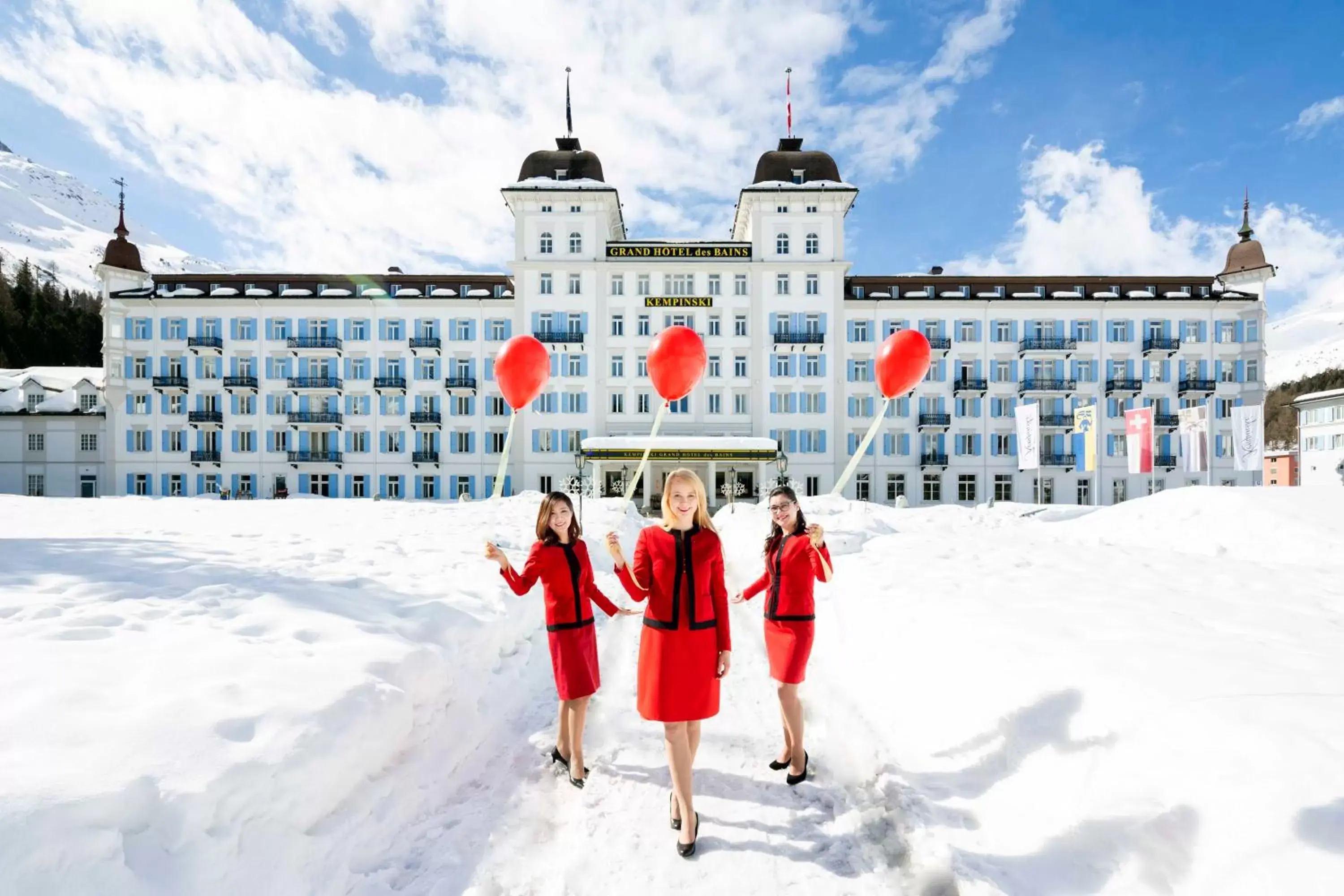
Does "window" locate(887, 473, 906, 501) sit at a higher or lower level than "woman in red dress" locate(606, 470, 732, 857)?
lower

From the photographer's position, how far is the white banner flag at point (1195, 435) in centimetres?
1962

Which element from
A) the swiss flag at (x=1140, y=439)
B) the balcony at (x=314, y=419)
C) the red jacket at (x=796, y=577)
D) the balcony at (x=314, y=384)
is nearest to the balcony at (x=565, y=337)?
the balcony at (x=314, y=384)

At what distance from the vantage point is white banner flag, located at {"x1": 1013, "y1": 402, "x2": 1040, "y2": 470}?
73.4 feet

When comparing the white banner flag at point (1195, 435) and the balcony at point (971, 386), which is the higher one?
the balcony at point (971, 386)

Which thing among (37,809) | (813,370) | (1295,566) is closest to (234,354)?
(813,370)

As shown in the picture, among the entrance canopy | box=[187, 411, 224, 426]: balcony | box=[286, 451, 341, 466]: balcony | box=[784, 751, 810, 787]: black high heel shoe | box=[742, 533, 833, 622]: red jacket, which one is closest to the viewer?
box=[784, 751, 810, 787]: black high heel shoe

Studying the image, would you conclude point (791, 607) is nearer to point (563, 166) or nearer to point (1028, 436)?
point (1028, 436)

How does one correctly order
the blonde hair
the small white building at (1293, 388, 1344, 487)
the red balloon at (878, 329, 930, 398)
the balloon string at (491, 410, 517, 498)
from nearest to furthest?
the blonde hair < the balloon string at (491, 410, 517, 498) < the red balloon at (878, 329, 930, 398) < the small white building at (1293, 388, 1344, 487)

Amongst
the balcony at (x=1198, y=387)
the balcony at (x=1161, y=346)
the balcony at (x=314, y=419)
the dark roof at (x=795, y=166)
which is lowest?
the balcony at (x=314, y=419)

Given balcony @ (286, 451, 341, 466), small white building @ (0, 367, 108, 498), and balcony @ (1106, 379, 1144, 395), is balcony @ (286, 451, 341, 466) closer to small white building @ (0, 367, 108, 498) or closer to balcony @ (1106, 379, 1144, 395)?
small white building @ (0, 367, 108, 498)

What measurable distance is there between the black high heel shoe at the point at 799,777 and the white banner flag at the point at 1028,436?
2243cm

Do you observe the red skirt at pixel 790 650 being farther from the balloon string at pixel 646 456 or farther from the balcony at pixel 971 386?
the balcony at pixel 971 386

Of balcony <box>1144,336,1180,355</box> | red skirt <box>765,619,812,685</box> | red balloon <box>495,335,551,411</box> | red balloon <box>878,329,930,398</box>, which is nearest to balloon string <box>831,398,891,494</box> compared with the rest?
red balloon <box>878,329,930,398</box>

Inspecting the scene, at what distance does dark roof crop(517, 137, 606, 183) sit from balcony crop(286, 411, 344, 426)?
A: 18523 mm
